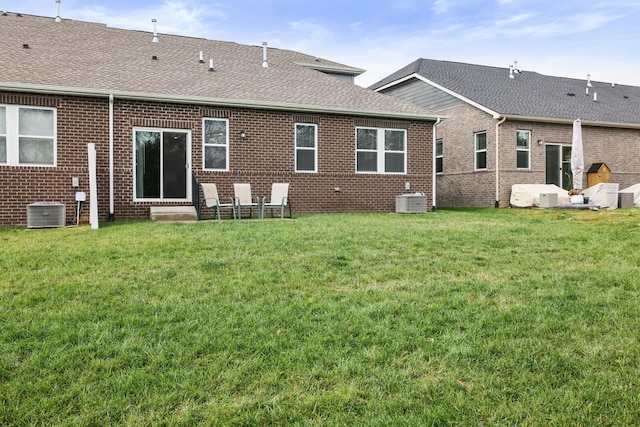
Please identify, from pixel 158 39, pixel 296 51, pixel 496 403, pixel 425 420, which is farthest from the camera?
pixel 296 51

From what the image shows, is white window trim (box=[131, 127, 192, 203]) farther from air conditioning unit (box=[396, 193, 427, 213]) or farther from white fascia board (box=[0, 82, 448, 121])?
air conditioning unit (box=[396, 193, 427, 213])

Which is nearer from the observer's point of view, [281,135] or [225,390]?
[225,390]

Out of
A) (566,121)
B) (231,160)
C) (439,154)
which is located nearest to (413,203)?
(231,160)

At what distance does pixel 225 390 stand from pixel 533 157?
1672cm

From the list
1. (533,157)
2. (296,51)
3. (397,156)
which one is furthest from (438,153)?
(296,51)

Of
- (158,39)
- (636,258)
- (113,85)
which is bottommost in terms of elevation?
(636,258)

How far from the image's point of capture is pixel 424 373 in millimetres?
2984

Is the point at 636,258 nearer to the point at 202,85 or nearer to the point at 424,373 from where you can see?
the point at 424,373

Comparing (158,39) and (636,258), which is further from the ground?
(158,39)

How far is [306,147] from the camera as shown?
45.1 feet

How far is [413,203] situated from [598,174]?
27.6 feet

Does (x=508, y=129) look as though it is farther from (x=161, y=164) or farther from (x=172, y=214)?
(x=172, y=214)

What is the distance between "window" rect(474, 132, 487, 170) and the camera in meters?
17.4

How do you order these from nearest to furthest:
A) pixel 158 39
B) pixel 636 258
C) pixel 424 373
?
pixel 424 373 < pixel 636 258 < pixel 158 39
